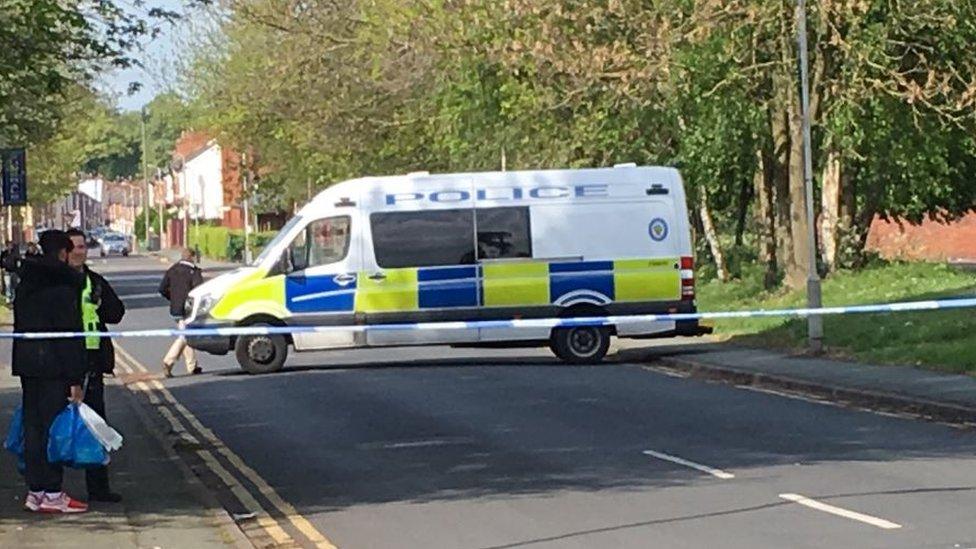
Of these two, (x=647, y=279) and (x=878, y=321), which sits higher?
(x=647, y=279)

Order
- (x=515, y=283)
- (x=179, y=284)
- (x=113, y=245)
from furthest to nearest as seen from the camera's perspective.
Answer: (x=113, y=245) < (x=179, y=284) < (x=515, y=283)

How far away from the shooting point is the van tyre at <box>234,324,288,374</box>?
26.5m

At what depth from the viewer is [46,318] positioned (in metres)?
12.2

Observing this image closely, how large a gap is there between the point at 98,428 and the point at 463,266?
553 inches

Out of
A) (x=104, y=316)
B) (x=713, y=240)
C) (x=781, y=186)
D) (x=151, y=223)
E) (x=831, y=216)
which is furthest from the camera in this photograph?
(x=151, y=223)

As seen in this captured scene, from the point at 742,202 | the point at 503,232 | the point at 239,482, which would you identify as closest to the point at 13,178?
the point at 503,232

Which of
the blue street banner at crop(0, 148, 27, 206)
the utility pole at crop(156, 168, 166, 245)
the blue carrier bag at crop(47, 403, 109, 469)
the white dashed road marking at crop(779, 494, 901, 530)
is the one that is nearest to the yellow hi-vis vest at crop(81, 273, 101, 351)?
the blue carrier bag at crop(47, 403, 109, 469)

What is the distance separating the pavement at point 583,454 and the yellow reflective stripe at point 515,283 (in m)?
0.99

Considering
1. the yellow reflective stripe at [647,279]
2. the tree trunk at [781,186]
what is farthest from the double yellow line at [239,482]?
the tree trunk at [781,186]

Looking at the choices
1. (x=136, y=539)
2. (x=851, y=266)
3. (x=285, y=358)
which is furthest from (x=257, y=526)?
(x=851, y=266)

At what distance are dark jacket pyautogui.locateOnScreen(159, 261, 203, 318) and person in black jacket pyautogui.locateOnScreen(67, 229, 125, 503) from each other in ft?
47.7

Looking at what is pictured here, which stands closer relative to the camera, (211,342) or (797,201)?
(211,342)

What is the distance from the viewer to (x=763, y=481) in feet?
43.4

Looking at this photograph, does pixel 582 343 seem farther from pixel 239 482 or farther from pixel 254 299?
pixel 239 482
